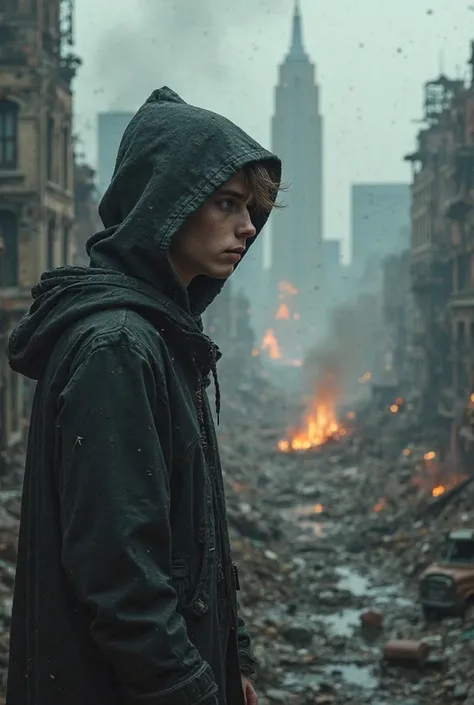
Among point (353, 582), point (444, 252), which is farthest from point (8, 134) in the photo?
point (444, 252)

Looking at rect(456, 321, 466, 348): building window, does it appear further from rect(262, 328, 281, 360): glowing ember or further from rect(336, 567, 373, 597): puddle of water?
rect(262, 328, 281, 360): glowing ember

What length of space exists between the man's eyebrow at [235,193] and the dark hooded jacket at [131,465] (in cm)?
9

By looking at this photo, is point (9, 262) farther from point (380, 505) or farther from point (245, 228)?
point (245, 228)

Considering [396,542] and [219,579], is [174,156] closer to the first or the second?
[219,579]

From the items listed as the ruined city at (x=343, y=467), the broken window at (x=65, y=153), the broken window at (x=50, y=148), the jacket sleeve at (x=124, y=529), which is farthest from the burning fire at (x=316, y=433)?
the jacket sleeve at (x=124, y=529)

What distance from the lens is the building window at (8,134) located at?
80.8 feet

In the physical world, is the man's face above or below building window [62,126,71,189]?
below

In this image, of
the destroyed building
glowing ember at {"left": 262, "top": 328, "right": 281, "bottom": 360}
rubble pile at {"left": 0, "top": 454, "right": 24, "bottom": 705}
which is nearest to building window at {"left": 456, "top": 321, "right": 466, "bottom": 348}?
the destroyed building

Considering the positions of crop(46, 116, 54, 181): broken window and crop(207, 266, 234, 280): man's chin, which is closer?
crop(207, 266, 234, 280): man's chin

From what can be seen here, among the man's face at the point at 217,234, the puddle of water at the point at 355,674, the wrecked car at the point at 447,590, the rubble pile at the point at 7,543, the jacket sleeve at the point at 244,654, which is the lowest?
the puddle of water at the point at 355,674

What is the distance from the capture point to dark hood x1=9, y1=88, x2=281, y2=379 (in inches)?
94.3

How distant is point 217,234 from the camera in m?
2.55

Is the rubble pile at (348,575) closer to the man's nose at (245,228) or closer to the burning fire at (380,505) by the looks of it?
the burning fire at (380,505)

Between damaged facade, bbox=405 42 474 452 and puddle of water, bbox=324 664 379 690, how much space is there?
16870 mm
